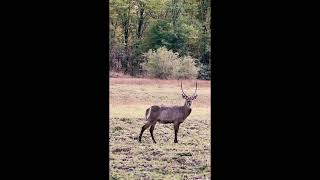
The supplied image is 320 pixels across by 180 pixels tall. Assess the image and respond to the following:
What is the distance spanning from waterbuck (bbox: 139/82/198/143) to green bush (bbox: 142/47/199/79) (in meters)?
0.20

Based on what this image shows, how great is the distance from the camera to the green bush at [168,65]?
2889mm

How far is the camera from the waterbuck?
3078 millimetres

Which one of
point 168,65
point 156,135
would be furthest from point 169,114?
point 168,65

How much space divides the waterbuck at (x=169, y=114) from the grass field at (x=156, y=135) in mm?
34

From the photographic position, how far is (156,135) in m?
3.18

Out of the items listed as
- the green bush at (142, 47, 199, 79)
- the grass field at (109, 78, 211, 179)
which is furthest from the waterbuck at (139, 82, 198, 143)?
the green bush at (142, 47, 199, 79)

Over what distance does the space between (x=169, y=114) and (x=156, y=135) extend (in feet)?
0.63

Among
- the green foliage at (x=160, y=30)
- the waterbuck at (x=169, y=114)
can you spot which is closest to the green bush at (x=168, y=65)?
the green foliage at (x=160, y=30)

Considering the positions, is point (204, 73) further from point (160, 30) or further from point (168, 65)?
point (160, 30)
